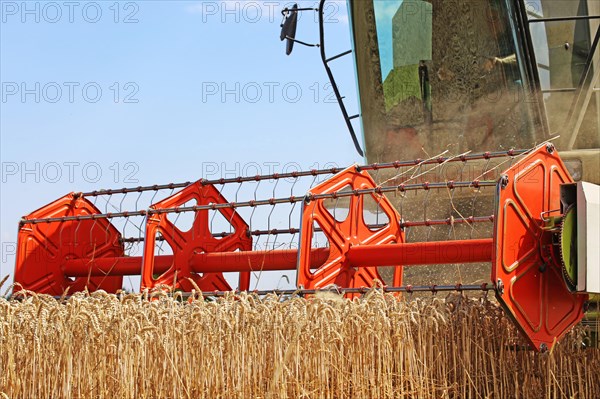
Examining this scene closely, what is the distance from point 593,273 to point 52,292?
4.33 meters

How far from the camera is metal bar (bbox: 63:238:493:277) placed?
203 inches

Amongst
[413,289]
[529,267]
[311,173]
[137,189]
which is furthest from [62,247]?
[529,267]

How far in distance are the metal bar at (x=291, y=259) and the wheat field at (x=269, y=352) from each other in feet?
1.88

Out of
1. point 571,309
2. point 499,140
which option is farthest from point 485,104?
point 571,309

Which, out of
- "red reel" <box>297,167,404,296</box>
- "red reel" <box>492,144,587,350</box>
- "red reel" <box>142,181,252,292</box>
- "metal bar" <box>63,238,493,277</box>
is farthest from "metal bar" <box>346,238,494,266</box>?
"red reel" <box>142,181,252,292</box>

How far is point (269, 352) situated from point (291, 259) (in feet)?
6.05

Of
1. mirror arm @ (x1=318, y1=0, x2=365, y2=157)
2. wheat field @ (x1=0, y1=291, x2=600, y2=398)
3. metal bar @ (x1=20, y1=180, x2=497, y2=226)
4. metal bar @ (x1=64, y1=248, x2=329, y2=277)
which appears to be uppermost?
mirror arm @ (x1=318, y1=0, x2=365, y2=157)

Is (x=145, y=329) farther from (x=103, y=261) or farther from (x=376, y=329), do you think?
(x=103, y=261)

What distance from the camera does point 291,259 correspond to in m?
6.12

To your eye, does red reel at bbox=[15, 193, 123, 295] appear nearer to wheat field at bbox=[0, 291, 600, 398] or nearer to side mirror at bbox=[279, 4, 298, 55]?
side mirror at bbox=[279, 4, 298, 55]

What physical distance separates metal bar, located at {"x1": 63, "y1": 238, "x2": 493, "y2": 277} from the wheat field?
57cm

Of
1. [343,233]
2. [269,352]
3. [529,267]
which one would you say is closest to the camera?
[269,352]

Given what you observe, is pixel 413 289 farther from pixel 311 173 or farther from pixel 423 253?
pixel 311 173

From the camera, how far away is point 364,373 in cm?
430
